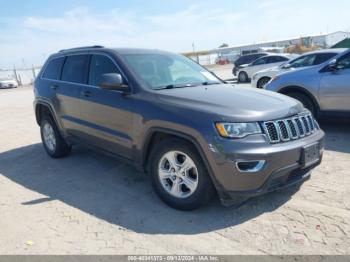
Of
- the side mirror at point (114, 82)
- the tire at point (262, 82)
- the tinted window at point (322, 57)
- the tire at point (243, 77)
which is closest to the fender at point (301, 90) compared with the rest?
the tinted window at point (322, 57)

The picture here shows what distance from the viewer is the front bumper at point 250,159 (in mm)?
3395

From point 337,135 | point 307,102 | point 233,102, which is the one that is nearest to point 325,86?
point 307,102

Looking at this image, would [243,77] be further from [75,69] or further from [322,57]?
[75,69]

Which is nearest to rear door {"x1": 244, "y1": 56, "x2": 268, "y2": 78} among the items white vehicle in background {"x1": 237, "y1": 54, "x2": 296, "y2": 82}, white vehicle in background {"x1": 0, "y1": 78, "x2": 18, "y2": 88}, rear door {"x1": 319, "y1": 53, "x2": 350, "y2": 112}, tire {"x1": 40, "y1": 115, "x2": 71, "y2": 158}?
white vehicle in background {"x1": 237, "y1": 54, "x2": 296, "y2": 82}

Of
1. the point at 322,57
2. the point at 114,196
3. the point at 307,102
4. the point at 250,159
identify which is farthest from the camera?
the point at 322,57

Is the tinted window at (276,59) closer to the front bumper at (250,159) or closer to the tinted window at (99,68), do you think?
the tinted window at (99,68)

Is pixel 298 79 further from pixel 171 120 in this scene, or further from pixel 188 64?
pixel 171 120

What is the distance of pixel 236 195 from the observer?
3518 mm

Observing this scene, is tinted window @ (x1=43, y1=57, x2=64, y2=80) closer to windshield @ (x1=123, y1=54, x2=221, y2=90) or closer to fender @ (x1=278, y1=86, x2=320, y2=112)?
windshield @ (x1=123, y1=54, x2=221, y2=90)

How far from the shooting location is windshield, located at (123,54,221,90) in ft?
14.6

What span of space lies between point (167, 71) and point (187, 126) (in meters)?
1.36

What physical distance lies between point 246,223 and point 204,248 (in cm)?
60

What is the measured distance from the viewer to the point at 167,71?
186 inches

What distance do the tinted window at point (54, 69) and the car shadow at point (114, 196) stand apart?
4.66 ft
